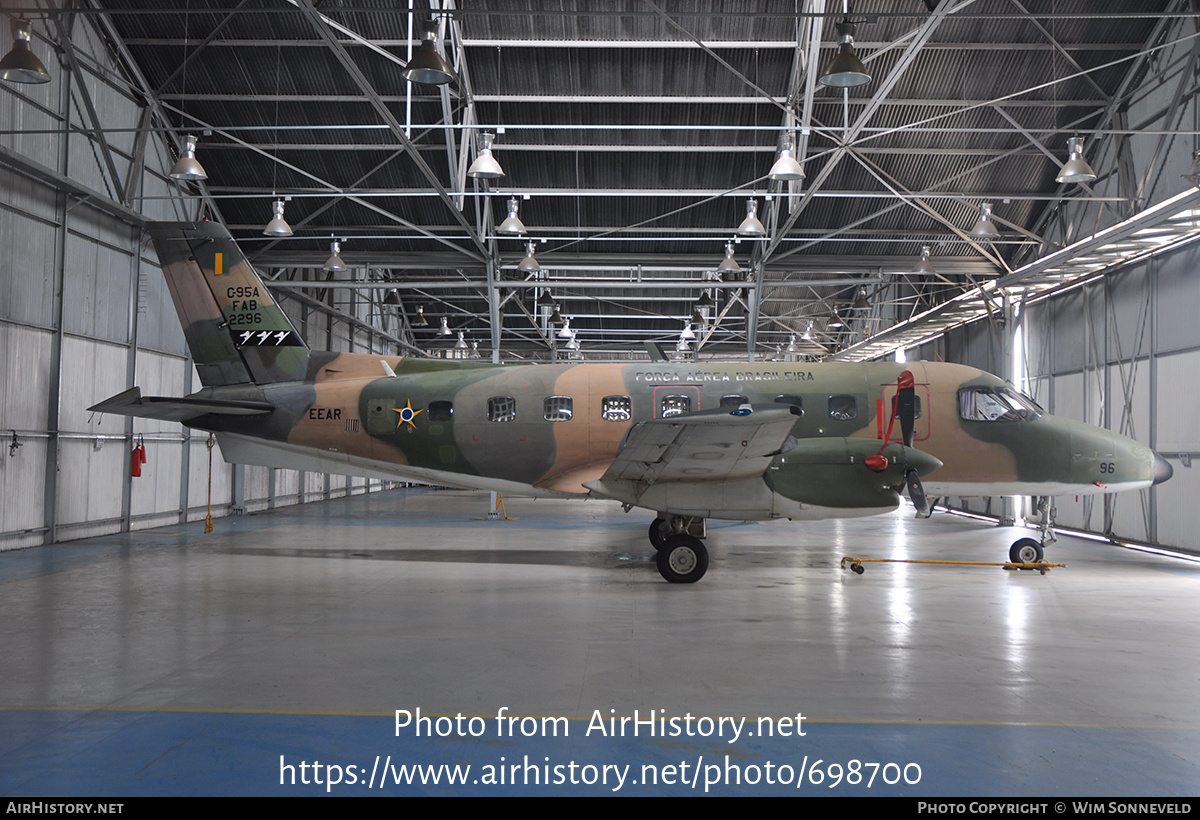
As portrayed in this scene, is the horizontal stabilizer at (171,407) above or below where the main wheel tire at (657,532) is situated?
above

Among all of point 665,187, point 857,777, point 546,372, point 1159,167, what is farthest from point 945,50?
point 857,777

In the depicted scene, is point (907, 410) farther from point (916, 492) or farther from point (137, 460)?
point (137, 460)

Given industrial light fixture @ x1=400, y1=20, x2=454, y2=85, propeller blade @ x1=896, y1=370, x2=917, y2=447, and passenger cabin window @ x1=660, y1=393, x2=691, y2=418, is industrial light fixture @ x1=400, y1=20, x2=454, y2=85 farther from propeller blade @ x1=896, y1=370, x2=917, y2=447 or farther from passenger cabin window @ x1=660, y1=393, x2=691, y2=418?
propeller blade @ x1=896, y1=370, x2=917, y2=447

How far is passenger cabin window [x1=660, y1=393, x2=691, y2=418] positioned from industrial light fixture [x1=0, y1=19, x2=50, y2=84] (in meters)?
10.5

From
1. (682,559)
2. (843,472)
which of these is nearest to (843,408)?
(843,472)

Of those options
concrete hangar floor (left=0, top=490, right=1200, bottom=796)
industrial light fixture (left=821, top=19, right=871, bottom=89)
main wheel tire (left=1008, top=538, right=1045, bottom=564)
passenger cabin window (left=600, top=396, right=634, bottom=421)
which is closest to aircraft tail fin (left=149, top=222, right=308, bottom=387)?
concrete hangar floor (left=0, top=490, right=1200, bottom=796)

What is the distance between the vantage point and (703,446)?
1096cm

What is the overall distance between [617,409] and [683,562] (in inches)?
129

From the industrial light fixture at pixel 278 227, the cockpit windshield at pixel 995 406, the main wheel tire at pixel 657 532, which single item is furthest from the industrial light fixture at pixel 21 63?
the cockpit windshield at pixel 995 406

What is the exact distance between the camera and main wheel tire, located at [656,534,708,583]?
1187 centimetres

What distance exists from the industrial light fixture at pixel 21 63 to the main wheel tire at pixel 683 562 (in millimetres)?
11202

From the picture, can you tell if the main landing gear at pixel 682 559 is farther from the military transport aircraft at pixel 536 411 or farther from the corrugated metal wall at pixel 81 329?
the corrugated metal wall at pixel 81 329

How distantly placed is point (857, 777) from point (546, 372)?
10.4 m

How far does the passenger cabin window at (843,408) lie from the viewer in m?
13.8
